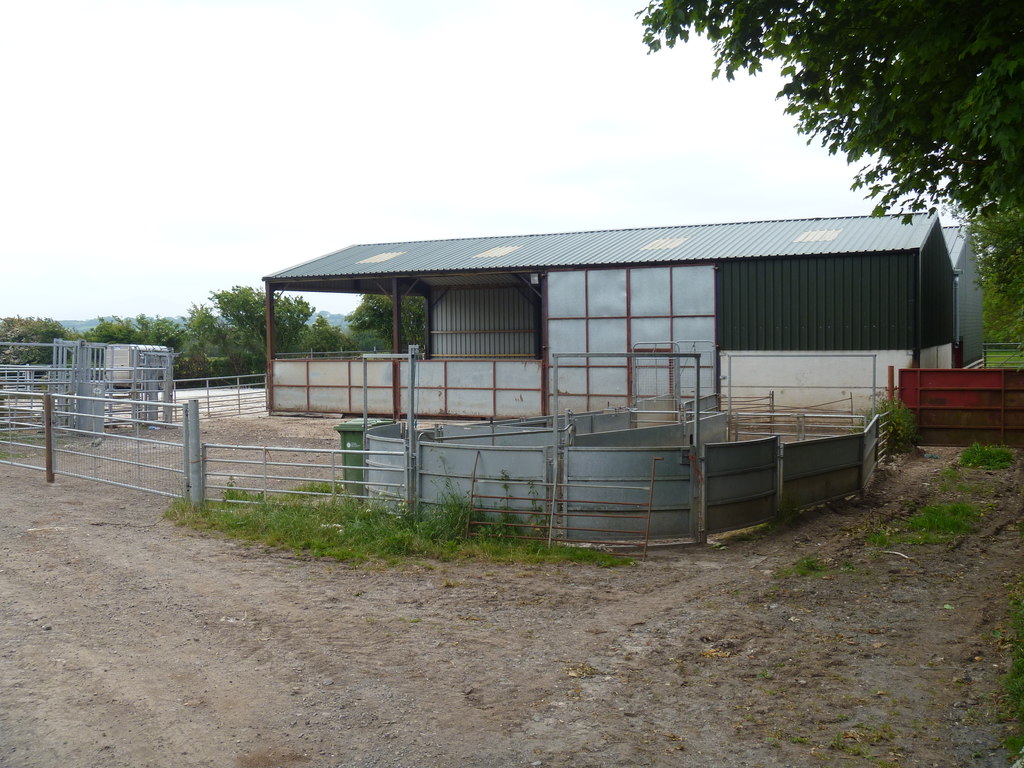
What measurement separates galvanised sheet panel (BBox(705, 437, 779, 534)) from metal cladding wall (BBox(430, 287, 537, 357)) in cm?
2481

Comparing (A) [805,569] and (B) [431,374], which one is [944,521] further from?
(B) [431,374]

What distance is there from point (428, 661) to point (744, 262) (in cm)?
2228

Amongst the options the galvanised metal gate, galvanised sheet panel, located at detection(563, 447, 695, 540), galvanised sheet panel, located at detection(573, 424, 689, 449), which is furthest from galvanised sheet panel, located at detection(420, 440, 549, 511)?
the galvanised metal gate

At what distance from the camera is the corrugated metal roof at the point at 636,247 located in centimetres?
2758

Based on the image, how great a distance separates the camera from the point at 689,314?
92.6 feet

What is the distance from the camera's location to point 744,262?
27406 mm

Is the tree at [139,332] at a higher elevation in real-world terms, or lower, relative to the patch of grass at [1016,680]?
higher

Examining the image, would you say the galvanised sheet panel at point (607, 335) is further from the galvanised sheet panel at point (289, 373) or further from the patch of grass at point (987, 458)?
the patch of grass at point (987, 458)

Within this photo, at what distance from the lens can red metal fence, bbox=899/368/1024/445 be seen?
21.1 meters

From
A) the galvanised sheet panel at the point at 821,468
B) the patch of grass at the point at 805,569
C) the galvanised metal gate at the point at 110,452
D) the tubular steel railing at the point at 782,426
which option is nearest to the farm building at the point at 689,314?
the tubular steel railing at the point at 782,426

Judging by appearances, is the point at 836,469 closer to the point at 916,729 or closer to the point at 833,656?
the point at 833,656

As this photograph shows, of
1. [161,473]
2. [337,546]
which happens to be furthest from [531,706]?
[161,473]

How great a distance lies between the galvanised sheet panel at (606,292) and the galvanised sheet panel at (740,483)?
16.8m

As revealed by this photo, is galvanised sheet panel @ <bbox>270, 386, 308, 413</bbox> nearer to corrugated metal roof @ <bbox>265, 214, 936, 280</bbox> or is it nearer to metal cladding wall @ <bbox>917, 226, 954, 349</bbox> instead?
corrugated metal roof @ <bbox>265, 214, 936, 280</bbox>
